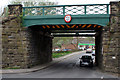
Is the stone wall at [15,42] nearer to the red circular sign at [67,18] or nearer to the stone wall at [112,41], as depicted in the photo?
the red circular sign at [67,18]

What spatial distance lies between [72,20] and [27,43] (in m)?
5.33

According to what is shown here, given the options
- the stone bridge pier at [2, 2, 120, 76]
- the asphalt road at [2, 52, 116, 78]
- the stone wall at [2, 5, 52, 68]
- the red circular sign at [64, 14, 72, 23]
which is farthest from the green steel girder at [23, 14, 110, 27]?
the asphalt road at [2, 52, 116, 78]

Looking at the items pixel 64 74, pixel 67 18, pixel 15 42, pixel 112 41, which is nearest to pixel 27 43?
pixel 15 42

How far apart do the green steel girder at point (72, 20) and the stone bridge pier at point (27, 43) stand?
0.56m

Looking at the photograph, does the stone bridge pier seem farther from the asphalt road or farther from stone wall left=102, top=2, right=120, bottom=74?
the asphalt road

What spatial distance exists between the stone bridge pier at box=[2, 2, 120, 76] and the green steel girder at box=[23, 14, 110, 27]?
559 mm

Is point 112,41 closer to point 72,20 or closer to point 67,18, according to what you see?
point 72,20

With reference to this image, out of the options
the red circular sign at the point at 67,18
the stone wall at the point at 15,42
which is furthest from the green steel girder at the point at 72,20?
the stone wall at the point at 15,42

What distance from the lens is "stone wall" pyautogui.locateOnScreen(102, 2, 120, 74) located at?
14.3m

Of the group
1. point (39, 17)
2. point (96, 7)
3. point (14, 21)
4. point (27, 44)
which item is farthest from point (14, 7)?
point (96, 7)

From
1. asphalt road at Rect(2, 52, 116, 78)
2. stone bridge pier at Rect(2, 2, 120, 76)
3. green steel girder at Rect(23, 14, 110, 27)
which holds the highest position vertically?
green steel girder at Rect(23, 14, 110, 27)

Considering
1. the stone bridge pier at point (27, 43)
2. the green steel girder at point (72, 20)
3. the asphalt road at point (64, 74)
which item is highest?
the green steel girder at point (72, 20)

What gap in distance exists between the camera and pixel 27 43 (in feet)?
52.7

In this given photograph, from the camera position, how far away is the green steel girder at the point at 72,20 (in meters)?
15.1
